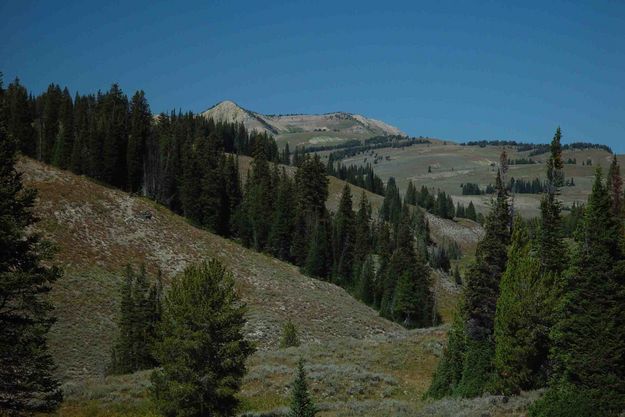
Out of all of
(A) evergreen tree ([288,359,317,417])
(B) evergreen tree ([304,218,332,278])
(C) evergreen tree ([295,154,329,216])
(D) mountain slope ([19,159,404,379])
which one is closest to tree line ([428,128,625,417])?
(A) evergreen tree ([288,359,317,417])

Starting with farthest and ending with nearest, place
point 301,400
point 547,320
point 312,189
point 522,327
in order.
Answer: point 312,189, point 522,327, point 547,320, point 301,400

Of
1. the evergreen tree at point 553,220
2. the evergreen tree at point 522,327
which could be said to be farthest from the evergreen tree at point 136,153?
the evergreen tree at point 522,327

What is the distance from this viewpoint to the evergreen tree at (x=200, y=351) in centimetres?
2216

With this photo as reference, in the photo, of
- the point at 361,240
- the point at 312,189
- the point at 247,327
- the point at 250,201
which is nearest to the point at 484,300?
the point at 247,327

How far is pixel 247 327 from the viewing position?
58.8 meters

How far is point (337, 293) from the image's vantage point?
78500 mm

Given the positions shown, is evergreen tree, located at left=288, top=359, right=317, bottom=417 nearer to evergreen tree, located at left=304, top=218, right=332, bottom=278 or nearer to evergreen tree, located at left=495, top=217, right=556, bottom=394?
evergreen tree, located at left=495, top=217, right=556, bottom=394

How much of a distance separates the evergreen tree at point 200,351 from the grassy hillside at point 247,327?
6.35 metres

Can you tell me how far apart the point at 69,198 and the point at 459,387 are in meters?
55.9

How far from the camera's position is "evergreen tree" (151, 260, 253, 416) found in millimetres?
22156

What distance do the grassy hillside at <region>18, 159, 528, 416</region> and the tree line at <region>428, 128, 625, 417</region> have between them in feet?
12.9

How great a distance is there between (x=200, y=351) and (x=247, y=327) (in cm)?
3702

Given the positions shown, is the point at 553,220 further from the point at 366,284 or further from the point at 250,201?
the point at 250,201

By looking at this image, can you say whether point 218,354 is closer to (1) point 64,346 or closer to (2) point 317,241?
(1) point 64,346
